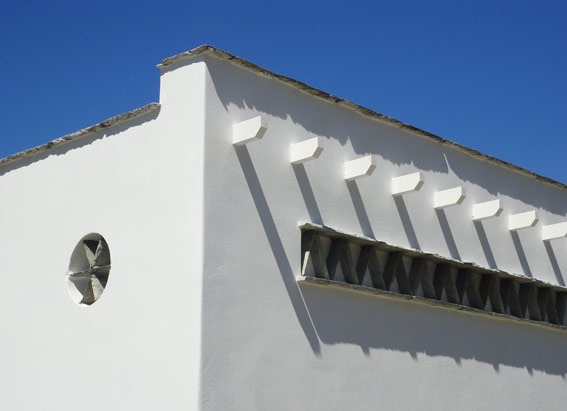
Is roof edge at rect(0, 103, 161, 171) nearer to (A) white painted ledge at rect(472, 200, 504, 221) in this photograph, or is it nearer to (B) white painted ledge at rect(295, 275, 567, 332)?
(B) white painted ledge at rect(295, 275, 567, 332)

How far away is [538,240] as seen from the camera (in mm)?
13398

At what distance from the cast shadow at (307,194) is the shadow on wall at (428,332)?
833 millimetres

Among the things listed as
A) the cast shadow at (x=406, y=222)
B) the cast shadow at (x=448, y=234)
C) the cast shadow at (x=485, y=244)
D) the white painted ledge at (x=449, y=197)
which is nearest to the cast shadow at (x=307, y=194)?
the cast shadow at (x=406, y=222)

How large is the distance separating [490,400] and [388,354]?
2.41 meters

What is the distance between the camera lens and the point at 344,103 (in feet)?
33.2

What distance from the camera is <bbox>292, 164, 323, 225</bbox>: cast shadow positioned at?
30.7 ft

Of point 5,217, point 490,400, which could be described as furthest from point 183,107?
point 490,400

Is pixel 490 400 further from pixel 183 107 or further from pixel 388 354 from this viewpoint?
pixel 183 107

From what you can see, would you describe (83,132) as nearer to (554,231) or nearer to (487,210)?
(487,210)

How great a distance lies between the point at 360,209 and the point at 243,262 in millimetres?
2183

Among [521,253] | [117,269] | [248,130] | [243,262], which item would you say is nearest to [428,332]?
[521,253]

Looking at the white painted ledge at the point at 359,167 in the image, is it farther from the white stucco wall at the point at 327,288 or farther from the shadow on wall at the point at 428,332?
the shadow on wall at the point at 428,332

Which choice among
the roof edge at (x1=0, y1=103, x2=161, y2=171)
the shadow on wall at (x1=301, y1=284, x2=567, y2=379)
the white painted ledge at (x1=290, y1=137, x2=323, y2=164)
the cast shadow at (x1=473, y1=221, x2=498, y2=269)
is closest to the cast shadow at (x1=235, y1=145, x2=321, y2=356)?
the shadow on wall at (x1=301, y1=284, x2=567, y2=379)

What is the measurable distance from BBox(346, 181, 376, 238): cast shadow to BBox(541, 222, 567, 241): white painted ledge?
15.0 feet
